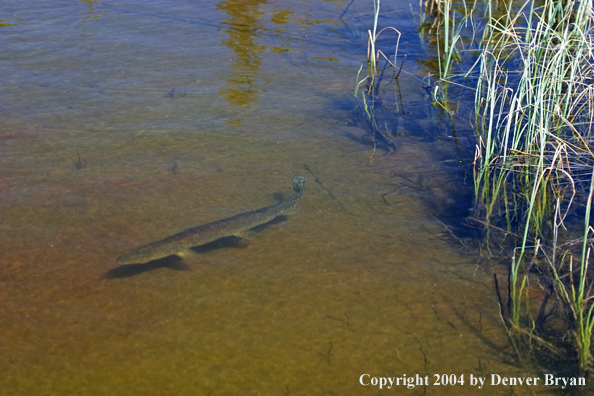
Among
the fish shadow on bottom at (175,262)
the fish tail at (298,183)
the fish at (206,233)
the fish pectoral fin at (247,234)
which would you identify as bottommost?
the fish shadow on bottom at (175,262)

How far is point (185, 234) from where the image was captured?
188 inches

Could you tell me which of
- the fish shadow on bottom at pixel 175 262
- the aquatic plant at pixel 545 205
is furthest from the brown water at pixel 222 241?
the aquatic plant at pixel 545 205

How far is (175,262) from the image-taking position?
15.6 feet

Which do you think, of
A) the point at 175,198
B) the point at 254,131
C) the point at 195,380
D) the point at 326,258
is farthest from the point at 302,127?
the point at 195,380

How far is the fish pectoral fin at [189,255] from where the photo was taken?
4.73 m

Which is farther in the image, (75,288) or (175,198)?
(175,198)

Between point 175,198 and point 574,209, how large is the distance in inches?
160

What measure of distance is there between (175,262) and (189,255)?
0.14 meters

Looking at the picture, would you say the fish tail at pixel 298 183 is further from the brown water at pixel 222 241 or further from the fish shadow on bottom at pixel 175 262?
the fish shadow on bottom at pixel 175 262

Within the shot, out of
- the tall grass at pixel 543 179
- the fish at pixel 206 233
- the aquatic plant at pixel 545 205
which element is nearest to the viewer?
the aquatic plant at pixel 545 205

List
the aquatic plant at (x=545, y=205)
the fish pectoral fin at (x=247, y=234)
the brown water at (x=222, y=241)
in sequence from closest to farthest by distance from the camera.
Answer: the brown water at (x=222, y=241)
the aquatic plant at (x=545, y=205)
the fish pectoral fin at (x=247, y=234)

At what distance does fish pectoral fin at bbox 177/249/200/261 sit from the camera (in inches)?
186

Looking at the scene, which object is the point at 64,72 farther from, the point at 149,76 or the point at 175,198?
the point at 175,198

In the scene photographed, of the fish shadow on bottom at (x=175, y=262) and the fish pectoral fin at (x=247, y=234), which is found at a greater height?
the fish pectoral fin at (x=247, y=234)
